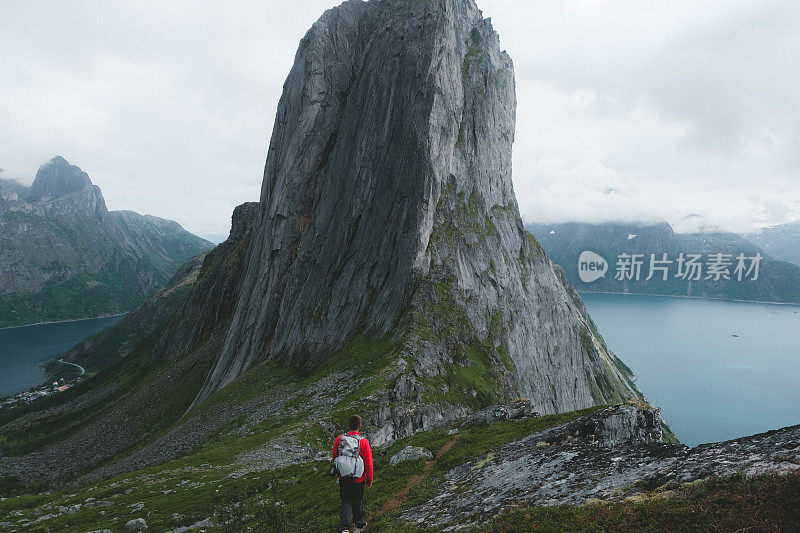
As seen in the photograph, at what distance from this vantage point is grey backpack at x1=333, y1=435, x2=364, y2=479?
12484 mm

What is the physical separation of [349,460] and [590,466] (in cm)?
787

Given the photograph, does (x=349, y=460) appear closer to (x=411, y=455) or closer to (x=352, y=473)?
(x=352, y=473)

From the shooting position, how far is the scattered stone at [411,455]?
1906 centimetres

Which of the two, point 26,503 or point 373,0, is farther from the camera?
point 373,0

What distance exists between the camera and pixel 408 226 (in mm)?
54281

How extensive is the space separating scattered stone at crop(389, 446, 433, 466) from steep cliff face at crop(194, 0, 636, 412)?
1594cm

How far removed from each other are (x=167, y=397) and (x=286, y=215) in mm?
45888

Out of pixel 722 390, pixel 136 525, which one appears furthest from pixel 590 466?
pixel 722 390

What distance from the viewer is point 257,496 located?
1920 cm

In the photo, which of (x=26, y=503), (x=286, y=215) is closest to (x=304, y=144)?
(x=286, y=215)

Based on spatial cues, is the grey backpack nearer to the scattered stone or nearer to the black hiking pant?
the black hiking pant

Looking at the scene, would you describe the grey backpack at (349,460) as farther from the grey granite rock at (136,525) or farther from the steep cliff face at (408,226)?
the steep cliff face at (408,226)

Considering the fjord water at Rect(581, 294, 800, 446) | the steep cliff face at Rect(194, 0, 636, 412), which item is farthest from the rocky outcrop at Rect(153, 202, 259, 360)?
the fjord water at Rect(581, 294, 800, 446)

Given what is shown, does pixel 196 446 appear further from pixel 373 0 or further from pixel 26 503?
pixel 373 0
